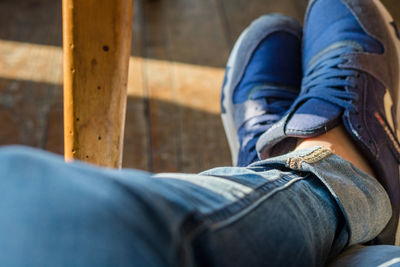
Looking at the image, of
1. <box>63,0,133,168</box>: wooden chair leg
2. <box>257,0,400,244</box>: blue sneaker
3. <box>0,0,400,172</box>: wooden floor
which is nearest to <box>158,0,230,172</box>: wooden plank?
<box>0,0,400,172</box>: wooden floor

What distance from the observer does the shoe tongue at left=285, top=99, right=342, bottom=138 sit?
0.66 m

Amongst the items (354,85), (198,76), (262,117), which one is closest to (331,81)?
(354,85)

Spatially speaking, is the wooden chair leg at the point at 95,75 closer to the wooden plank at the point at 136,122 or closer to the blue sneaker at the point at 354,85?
the blue sneaker at the point at 354,85

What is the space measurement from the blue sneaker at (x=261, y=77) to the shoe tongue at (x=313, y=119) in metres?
0.14

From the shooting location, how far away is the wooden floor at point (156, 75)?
968 millimetres

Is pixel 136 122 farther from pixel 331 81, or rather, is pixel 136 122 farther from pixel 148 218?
pixel 148 218

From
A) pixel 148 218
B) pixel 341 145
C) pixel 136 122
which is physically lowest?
pixel 136 122

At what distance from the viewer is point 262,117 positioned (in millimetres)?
862

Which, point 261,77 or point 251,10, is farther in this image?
point 251,10

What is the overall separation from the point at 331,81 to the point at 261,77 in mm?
200

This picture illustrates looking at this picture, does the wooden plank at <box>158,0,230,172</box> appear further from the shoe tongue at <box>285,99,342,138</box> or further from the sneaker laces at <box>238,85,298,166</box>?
the shoe tongue at <box>285,99,342,138</box>

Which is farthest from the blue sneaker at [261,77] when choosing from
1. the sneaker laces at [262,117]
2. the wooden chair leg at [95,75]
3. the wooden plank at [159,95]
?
the wooden chair leg at [95,75]

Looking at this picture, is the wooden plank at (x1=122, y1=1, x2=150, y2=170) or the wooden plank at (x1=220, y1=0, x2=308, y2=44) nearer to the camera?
the wooden plank at (x1=122, y1=1, x2=150, y2=170)

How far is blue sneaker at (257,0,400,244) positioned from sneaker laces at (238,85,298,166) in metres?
0.06
